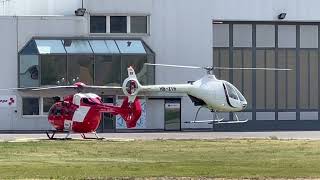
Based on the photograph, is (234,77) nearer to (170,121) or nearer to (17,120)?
(170,121)

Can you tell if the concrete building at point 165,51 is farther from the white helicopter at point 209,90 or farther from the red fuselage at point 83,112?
the red fuselage at point 83,112

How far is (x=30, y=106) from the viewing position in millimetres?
56125

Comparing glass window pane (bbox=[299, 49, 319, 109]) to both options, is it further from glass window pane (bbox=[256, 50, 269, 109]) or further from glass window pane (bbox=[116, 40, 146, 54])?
glass window pane (bbox=[116, 40, 146, 54])

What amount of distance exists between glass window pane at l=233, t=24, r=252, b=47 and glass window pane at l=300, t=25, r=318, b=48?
3.91m

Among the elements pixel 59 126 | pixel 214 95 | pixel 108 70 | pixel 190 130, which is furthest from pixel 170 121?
pixel 59 126

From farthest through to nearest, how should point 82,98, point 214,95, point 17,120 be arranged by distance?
point 17,120 < point 214,95 < point 82,98

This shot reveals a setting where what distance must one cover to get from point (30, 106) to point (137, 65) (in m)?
7.34

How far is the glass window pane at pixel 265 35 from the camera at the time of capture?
199 ft

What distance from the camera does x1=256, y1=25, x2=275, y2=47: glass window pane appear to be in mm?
60656

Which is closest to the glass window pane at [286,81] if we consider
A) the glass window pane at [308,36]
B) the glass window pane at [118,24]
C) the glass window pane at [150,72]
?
the glass window pane at [308,36]

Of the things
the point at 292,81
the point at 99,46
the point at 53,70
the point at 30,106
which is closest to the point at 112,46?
the point at 99,46

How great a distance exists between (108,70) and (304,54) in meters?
14.7

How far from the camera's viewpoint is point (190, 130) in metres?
57.4

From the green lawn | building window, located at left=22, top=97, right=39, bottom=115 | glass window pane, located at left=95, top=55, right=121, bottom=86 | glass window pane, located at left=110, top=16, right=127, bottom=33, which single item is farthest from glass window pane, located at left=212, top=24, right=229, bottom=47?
the green lawn
